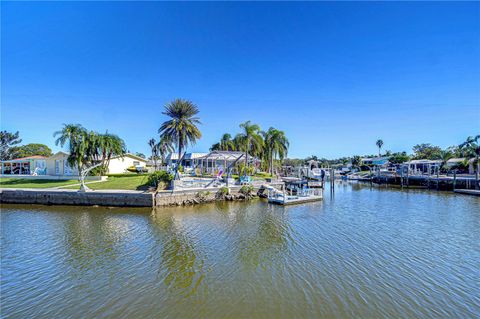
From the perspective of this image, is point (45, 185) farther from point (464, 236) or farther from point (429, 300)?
point (464, 236)

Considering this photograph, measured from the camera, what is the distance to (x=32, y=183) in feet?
108

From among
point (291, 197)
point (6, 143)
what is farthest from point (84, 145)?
point (6, 143)

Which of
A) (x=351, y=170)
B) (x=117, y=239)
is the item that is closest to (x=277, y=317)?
(x=117, y=239)

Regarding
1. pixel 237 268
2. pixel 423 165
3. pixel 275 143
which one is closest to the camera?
pixel 237 268

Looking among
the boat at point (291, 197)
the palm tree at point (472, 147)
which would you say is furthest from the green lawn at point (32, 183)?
the palm tree at point (472, 147)

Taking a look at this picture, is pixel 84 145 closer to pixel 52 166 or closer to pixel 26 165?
pixel 52 166

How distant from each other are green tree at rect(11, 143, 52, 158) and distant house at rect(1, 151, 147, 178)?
25054mm

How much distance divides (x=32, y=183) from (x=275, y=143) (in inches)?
1758

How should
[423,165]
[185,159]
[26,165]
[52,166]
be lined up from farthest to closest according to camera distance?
[423,165]
[185,159]
[26,165]
[52,166]

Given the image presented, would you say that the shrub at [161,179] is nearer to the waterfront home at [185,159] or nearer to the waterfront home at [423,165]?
the waterfront home at [185,159]

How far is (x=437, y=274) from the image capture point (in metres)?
9.98

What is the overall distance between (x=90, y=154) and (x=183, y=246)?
30215mm

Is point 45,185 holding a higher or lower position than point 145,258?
higher

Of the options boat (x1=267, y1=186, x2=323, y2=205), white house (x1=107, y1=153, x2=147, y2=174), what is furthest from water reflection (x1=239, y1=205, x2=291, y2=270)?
white house (x1=107, y1=153, x2=147, y2=174)
